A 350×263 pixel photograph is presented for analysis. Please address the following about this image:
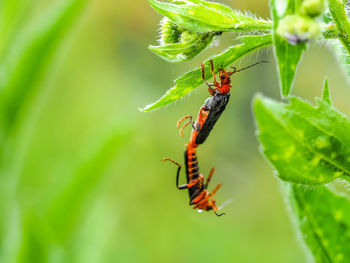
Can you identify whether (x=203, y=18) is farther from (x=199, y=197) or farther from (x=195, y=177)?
(x=199, y=197)

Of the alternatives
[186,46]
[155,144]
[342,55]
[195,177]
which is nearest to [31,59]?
[195,177]

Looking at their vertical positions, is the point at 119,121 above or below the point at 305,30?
below

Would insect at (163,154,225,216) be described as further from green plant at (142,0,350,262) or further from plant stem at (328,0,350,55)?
plant stem at (328,0,350,55)

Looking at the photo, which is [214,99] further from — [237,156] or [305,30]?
[237,156]

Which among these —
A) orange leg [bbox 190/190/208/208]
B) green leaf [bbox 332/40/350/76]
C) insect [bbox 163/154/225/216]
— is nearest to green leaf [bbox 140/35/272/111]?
green leaf [bbox 332/40/350/76]

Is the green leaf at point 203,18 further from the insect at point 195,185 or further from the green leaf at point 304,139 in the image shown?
the insect at point 195,185

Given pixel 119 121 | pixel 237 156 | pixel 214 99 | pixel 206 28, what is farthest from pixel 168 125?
pixel 206 28

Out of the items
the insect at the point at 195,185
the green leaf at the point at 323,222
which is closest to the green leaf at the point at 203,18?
the green leaf at the point at 323,222
